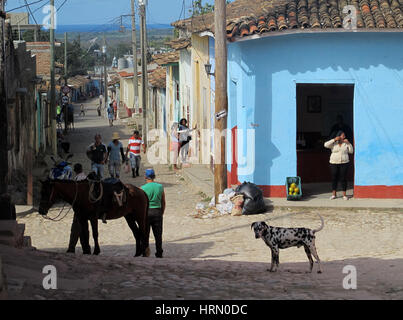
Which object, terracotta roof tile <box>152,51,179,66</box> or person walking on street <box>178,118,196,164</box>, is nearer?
person walking on street <box>178,118,196,164</box>

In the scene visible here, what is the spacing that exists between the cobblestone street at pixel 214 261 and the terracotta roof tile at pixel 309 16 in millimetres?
3978

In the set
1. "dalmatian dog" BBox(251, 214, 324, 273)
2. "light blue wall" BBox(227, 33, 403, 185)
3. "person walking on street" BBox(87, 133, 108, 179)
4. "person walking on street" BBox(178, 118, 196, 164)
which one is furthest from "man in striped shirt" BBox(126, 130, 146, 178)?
"dalmatian dog" BBox(251, 214, 324, 273)

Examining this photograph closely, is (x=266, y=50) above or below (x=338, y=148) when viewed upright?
above

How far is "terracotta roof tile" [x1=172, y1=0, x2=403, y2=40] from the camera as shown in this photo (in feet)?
54.1

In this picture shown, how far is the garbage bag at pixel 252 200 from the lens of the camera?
15.7 m

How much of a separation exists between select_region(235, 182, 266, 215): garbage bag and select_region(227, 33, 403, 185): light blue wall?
3.64 ft

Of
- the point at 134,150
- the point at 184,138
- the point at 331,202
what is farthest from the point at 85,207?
the point at 184,138

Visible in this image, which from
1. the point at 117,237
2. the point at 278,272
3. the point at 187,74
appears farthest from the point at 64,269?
the point at 187,74

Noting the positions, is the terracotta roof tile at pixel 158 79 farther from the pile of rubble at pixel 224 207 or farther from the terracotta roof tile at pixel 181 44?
the pile of rubble at pixel 224 207

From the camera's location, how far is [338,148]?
54.7ft

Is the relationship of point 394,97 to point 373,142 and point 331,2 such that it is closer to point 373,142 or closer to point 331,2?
point 373,142

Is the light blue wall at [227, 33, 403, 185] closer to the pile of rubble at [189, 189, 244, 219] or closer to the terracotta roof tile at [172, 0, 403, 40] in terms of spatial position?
the terracotta roof tile at [172, 0, 403, 40]

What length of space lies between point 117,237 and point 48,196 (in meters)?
3.48

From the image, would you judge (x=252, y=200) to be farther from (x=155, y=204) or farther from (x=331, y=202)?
(x=155, y=204)
